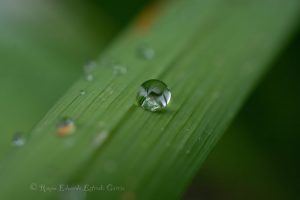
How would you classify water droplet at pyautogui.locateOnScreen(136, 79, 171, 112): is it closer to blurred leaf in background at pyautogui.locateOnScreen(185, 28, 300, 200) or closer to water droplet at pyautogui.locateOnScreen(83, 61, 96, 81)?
water droplet at pyautogui.locateOnScreen(83, 61, 96, 81)

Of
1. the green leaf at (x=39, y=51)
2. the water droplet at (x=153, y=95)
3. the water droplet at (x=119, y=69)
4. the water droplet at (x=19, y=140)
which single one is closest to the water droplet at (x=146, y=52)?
the water droplet at (x=119, y=69)

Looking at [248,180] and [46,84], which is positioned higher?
[248,180]

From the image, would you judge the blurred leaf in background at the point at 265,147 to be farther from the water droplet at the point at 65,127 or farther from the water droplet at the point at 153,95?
the water droplet at the point at 65,127

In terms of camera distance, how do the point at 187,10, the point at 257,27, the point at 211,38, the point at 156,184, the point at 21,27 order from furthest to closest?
the point at 21,27
the point at 187,10
the point at 257,27
the point at 211,38
the point at 156,184

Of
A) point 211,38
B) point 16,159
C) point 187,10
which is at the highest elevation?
point 187,10

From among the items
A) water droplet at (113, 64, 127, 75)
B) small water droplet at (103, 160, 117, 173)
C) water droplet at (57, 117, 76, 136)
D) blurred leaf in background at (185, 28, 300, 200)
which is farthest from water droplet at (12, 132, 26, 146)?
blurred leaf in background at (185, 28, 300, 200)

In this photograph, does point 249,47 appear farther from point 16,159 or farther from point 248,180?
point 16,159

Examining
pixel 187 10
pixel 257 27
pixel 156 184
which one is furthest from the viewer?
pixel 187 10

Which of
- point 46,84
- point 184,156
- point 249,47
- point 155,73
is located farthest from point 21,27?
point 184,156
